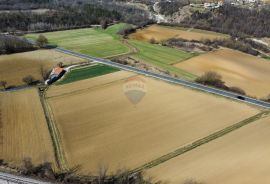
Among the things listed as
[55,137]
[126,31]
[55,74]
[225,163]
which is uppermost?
[126,31]

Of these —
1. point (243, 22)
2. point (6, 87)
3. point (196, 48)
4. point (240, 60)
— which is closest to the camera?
point (6, 87)

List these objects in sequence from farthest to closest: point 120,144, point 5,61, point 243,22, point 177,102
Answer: point 243,22
point 5,61
point 177,102
point 120,144

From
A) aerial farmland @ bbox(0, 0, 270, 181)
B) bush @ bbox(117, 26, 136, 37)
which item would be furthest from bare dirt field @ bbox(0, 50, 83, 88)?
bush @ bbox(117, 26, 136, 37)

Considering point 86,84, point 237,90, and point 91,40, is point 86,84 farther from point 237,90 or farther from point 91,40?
point 91,40

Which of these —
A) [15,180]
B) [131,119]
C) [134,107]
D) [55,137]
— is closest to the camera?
[15,180]

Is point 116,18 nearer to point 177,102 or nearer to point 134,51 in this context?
point 134,51

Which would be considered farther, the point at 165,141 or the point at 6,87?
the point at 6,87

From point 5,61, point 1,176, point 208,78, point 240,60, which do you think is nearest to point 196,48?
point 240,60

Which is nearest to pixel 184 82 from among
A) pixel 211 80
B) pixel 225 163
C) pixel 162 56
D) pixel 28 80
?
pixel 211 80
